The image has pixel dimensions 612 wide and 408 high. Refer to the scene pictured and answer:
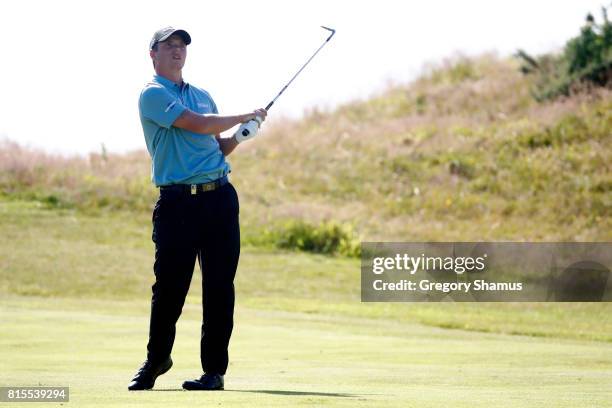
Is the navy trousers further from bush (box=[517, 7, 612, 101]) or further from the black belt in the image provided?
bush (box=[517, 7, 612, 101])

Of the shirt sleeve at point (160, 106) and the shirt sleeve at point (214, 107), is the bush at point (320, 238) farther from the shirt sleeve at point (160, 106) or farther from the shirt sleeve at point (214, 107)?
the shirt sleeve at point (160, 106)

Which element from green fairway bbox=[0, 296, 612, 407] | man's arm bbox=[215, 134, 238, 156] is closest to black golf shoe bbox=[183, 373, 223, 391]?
green fairway bbox=[0, 296, 612, 407]

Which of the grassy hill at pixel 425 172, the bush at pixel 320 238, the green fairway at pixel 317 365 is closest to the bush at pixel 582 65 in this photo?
the grassy hill at pixel 425 172

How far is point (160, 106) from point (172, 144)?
0.82ft

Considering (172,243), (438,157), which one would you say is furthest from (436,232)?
(172,243)

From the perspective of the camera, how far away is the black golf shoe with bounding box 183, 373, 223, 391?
7.51m

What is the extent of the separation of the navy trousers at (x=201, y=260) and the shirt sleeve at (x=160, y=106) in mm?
422

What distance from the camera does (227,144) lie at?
7.92 meters

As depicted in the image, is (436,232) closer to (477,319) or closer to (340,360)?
(477,319)

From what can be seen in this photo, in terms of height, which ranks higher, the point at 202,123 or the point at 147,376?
the point at 202,123

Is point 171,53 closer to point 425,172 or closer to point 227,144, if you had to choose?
point 227,144

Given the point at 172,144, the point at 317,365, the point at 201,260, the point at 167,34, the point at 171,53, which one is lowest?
the point at 317,365

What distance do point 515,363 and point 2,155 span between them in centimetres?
2859

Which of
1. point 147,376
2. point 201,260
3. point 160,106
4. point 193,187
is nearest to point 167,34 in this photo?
point 160,106
